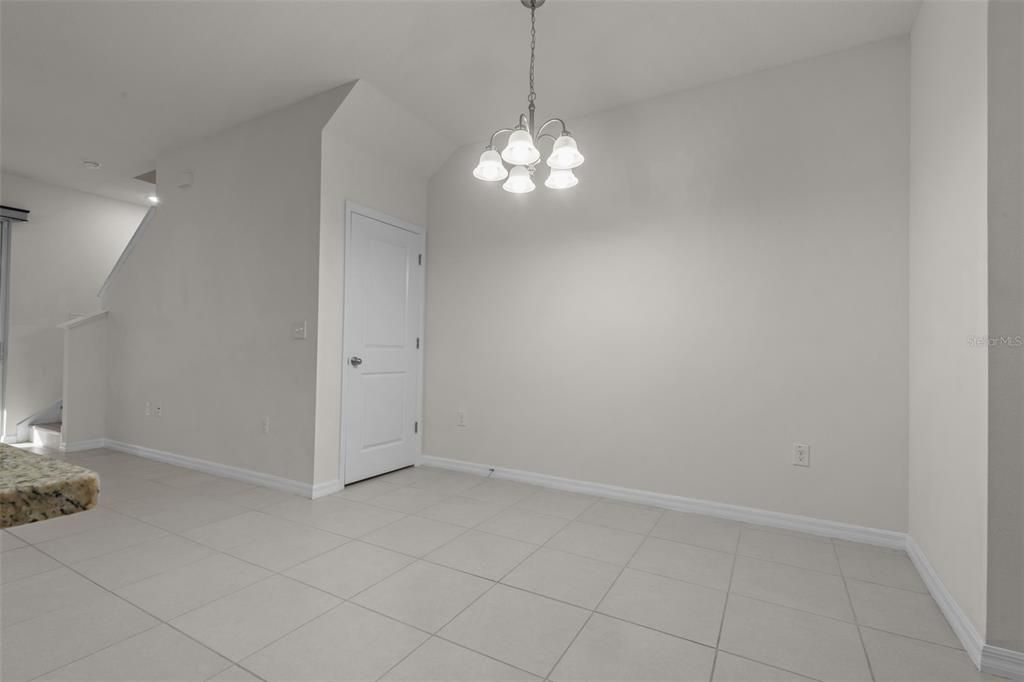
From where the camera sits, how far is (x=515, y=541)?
254 cm

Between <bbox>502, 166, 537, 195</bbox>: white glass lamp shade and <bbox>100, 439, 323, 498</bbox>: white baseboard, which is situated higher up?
<bbox>502, 166, 537, 195</bbox>: white glass lamp shade

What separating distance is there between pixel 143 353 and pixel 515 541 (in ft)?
13.2

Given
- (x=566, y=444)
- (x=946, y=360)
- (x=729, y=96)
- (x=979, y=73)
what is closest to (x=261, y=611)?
(x=566, y=444)

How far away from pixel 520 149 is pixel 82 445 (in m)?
5.11

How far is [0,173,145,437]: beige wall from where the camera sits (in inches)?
189

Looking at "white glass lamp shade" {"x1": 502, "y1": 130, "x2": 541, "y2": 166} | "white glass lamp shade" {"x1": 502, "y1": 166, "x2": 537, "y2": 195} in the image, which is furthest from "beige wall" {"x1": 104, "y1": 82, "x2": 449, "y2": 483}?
"white glass lamp shade" {"x1": 502, "y1": 130, "x2": 541, "y2": 166}

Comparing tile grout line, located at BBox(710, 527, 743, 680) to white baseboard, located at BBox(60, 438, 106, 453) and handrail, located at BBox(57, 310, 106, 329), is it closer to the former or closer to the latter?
white baseboard, located at BBox(60, 438, 106, 453)

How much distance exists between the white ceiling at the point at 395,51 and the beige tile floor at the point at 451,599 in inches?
108

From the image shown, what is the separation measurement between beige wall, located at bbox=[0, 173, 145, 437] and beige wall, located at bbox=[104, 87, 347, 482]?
111cm

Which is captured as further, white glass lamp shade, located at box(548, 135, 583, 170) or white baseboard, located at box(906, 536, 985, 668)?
white glass lamp shade, located at box(548, 135, 583, 170)

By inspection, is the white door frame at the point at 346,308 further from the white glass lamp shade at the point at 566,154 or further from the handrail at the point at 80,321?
the handrail at the point at 80,321

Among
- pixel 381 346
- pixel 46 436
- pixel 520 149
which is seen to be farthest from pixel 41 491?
pixel 46 436

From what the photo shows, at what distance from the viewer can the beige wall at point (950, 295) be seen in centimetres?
165

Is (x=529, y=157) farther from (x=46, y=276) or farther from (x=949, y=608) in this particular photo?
(x=46, y=276)
